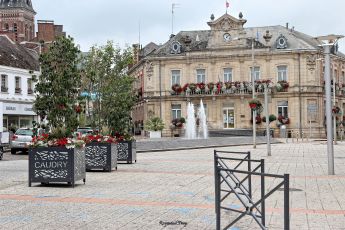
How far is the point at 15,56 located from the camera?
48500 millimetres

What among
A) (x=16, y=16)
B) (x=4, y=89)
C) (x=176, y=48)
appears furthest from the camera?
(x=16, y=16)

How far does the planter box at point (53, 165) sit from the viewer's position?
13.0m

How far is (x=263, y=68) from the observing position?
57438mm

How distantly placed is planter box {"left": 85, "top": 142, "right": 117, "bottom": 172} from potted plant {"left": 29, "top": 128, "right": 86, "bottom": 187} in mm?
3657

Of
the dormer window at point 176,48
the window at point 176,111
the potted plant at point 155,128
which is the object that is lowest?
the potted plant at point 155,128

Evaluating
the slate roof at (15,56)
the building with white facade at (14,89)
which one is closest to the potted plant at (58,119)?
the building with white facade at (14,89)

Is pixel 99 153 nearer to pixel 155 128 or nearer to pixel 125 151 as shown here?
pixel 125 151

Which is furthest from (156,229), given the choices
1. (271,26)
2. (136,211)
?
(271,26)

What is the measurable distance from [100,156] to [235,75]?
1669 inches

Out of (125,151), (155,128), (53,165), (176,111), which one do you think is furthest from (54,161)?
(176,111)

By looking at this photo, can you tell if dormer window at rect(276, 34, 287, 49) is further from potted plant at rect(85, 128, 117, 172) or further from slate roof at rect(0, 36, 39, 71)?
potted plant at rect(85, 128, 117, 172)

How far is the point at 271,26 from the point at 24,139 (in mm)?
39296

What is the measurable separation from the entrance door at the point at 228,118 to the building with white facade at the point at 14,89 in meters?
20.7

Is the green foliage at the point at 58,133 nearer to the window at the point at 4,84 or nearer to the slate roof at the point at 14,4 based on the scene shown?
the window at the point at 4,84
